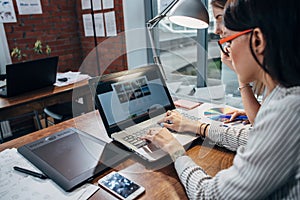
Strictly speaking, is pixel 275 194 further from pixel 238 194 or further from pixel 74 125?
pixel 74 125

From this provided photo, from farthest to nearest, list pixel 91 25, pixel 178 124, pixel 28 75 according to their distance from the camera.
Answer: pixel 91 25
pixel 28 75
pixel 178 124

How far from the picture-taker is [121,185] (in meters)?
0.70

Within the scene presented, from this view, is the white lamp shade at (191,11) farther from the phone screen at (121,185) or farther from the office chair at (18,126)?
the office chair at (18,126)

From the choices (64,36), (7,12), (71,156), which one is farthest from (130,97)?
(64,36)

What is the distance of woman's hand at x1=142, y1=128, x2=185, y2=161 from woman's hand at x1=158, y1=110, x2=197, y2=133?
0.37 ft

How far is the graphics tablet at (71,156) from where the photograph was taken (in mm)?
734

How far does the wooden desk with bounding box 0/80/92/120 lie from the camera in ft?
5.08

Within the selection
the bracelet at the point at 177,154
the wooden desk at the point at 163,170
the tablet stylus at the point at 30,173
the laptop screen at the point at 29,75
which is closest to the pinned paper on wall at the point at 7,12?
the laptop screen at the point at 29,75

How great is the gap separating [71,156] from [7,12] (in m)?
2.29

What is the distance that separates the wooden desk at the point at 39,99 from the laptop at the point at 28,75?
44 mm

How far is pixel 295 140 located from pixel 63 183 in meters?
0.60

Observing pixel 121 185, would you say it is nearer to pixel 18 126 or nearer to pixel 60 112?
pixel 60 112

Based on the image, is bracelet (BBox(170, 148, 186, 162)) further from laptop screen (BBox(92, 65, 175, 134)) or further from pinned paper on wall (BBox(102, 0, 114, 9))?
pinned paper on wall (BBox(102, 0, 114, 9))

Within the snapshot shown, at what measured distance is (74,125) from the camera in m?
1.13
